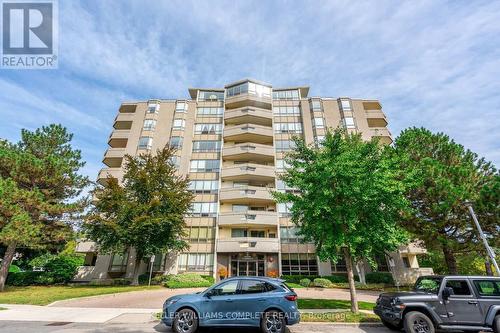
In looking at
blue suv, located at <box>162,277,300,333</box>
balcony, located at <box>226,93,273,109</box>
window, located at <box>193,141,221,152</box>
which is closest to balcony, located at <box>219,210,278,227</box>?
window, located at <box>193,141,221,152</box>

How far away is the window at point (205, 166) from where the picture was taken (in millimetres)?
31942

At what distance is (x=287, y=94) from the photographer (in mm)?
39344

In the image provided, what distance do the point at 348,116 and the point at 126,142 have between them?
3298cm

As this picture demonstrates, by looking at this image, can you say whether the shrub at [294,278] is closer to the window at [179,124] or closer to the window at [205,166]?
the window at [205,166]

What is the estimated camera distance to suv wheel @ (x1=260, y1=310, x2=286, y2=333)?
24.6ft

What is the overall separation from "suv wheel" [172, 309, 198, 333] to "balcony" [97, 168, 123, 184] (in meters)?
27.5

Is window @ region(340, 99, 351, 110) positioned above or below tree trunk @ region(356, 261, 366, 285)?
above

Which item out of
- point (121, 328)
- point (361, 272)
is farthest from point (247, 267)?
point (121, 328)

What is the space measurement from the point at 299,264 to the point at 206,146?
64.5 ft

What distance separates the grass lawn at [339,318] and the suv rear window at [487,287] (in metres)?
3.75

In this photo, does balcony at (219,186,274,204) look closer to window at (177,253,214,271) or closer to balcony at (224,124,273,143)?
window at (177,253,214,271)

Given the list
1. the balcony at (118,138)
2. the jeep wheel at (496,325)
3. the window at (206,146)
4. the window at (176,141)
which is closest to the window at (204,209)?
the window at (206,146)

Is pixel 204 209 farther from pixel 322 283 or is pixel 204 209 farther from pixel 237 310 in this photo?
pixel 237 310

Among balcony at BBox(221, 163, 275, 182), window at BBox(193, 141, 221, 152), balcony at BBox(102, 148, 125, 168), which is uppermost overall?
window at BBox(193, 141, 221, 152)
